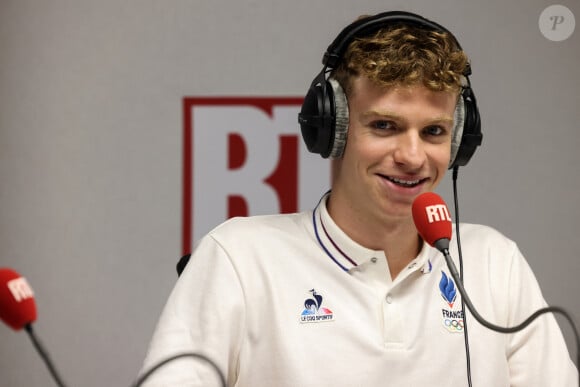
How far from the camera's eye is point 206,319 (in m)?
1.51

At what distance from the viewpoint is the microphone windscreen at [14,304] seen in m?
0.82

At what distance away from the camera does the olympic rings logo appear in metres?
1.61

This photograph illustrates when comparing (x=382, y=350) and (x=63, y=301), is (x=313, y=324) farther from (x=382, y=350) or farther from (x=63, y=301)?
(x=63, y=301)

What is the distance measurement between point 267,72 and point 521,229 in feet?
3.10

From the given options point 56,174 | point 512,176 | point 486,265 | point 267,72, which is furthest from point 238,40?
point 486,265

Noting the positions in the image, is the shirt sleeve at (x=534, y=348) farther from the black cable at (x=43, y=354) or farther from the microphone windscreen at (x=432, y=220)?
the black cable at (x=43, y=354)

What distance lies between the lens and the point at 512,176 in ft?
8.30

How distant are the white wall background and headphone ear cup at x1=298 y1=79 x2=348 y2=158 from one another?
915 mm

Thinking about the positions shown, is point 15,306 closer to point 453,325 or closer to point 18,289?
point 18,289

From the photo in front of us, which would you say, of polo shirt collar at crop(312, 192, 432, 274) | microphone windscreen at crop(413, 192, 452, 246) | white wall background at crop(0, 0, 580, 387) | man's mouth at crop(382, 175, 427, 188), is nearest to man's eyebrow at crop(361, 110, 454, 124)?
man's mouth at crop(382, 175, 427, 188)

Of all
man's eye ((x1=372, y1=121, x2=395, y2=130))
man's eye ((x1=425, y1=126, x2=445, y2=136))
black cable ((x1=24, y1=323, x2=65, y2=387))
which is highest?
man's eye ((x1=372, y1=121, x2=395, y2=130))

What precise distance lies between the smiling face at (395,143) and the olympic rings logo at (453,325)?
223 mm

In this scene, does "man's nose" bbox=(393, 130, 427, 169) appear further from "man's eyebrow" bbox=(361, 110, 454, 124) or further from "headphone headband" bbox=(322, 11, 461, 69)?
"headphone headband" bbox=(322, 11, 461, 69)

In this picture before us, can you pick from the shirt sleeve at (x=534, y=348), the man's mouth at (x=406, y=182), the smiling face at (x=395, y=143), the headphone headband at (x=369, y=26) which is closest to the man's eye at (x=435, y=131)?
the smiling face at (x=395, y=143)
